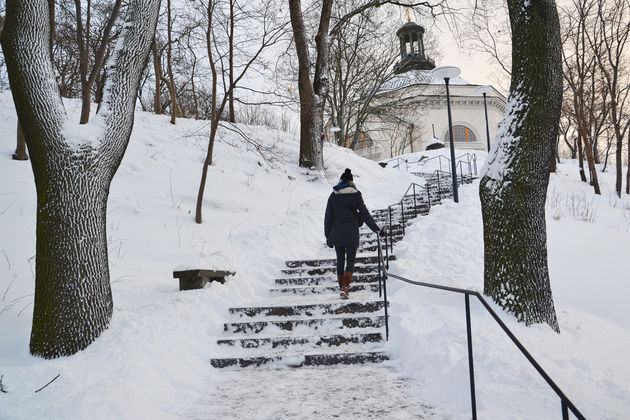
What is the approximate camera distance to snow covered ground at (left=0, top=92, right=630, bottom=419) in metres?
3.79

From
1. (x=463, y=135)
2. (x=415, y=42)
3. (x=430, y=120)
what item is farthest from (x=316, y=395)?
(x=415, y=42)

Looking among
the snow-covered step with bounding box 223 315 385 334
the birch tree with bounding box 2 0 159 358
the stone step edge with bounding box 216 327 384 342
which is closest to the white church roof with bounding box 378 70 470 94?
the snow-covered step with bounding box 223 315 385 334

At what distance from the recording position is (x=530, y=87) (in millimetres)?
5508

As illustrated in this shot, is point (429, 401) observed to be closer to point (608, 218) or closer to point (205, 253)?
point (205, 253)

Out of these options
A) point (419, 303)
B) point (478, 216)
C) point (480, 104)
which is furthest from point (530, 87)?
point (480, 104)

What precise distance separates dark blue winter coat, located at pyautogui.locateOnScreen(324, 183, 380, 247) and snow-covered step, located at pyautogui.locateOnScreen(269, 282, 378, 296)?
0.97 meters

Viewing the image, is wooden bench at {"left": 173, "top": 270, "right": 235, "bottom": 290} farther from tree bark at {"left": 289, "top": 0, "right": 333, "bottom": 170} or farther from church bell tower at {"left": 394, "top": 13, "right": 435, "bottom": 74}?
church bell tower at {"left": 394, "top": 13, "right": 435, "bottom": 74}

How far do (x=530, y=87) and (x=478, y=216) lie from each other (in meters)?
5.20

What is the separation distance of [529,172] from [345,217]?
2535mm

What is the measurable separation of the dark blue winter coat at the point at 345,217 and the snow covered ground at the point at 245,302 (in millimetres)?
1092

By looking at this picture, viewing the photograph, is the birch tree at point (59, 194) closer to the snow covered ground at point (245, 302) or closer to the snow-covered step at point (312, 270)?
the snow covered ground at point (245, 302)

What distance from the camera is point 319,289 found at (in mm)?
7039

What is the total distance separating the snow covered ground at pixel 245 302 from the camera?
379 cm

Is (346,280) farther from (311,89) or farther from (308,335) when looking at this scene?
(311,89)
